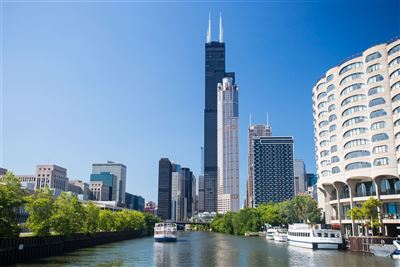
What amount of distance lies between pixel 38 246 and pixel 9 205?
65.0ft

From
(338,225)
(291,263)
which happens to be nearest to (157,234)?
(338,225)

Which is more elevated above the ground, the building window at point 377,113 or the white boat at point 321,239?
the building window at point 377,113

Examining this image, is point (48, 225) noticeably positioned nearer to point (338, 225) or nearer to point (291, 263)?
point (291, 263)

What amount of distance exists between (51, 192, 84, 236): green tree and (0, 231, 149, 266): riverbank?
2.44 metres

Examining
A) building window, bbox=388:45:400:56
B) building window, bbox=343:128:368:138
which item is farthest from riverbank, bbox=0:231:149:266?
building window, bbox=388:45:400:56

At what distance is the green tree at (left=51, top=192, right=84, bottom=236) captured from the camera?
109 meters

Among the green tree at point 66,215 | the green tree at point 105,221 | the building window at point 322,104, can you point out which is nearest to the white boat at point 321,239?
the building window at point 322,104

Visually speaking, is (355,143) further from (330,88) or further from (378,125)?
(330,88)

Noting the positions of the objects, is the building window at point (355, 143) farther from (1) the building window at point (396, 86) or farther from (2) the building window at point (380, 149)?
(1) the building window at point (396, 86)

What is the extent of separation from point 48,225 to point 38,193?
374 inches

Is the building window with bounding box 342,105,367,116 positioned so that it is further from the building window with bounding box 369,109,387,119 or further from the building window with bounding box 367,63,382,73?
the building window with bounding box 367,63,382,73

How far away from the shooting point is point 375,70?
439ft

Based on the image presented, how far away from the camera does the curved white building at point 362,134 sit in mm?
126000

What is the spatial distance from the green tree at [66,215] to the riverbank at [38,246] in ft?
7.99
